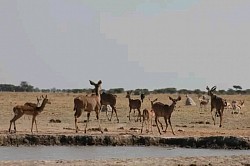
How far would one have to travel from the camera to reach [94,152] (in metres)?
20.0

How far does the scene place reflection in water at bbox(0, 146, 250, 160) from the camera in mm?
18781

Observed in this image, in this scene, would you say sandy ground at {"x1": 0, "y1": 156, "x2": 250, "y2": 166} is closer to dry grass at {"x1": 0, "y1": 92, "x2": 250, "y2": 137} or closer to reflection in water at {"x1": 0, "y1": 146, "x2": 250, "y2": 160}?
reflection in water at {"x1": 0, "y1": 146, "x2": 250, "y2": 160}

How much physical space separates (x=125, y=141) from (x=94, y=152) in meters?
2.66

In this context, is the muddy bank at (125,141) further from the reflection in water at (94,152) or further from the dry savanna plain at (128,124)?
the dry savanna plain at (128,124)

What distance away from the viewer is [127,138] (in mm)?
22656

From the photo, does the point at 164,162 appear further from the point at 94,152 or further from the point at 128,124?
the point at 128,124

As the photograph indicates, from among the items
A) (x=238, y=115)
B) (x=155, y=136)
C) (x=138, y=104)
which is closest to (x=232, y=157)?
(x=155, y=136)

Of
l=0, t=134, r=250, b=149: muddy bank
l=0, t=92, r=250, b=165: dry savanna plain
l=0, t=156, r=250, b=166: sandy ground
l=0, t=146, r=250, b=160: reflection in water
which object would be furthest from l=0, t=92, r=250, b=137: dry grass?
l=0, t=156, r=250, b=166: sandy ground

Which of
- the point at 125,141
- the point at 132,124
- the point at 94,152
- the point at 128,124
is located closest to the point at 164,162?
the point at 94,152

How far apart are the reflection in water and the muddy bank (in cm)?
75

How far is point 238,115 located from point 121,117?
7.23 m

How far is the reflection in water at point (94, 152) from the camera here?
61.6 ft

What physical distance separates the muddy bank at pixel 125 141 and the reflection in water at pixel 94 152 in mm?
747

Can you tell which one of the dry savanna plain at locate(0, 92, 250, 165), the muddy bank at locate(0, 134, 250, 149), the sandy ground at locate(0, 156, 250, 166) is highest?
the dry savanna plain at locate(0, 92, 250, 165)
